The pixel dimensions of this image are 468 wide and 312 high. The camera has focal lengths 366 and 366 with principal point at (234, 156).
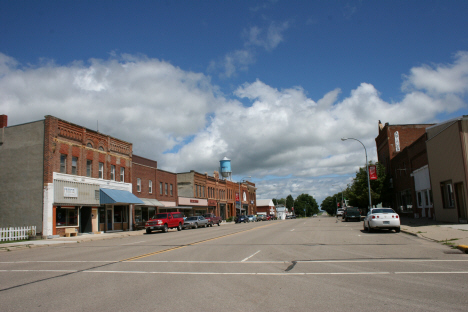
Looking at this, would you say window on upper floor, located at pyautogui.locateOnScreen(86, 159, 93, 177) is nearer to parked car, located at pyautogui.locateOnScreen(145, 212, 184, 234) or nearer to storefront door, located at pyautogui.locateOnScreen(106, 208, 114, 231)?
storefront door, located at pyautogui.locateOnScreen(106, 208, 114, 231)

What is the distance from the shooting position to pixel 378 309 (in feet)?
19.6

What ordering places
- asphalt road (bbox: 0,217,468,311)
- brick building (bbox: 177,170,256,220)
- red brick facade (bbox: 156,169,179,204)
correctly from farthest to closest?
brick building (bbox: 177,170,256,220) < red brick facade (bbox: 156,169,179,204) < asphalt road (bbox: 0,217,468,311)

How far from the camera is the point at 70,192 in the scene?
30.3 metres

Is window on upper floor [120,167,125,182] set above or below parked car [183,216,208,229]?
above

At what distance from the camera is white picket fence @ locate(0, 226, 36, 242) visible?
25.5m

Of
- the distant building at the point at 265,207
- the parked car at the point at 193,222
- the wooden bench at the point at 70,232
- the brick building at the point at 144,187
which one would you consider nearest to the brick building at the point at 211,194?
the brick building at the point at 144,187

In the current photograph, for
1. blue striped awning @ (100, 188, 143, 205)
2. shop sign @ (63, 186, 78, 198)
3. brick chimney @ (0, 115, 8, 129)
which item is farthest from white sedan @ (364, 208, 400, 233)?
brick chimney @ (0, 115, 8, 129)

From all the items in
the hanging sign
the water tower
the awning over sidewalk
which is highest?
the water tower

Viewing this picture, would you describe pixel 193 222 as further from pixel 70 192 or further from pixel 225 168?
pixel 225 168

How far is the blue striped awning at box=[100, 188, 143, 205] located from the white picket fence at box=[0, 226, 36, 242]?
712cm

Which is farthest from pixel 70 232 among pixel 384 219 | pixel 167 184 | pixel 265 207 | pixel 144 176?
pixel 265 207

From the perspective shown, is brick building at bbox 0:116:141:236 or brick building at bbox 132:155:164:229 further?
brick building at bbox 132:155:164:229

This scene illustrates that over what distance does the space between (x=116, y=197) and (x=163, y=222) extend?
520 cm

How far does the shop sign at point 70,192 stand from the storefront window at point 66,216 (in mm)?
1236
